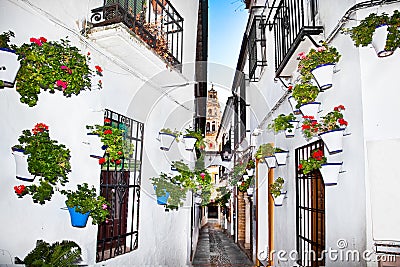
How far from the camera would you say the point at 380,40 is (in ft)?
10.9

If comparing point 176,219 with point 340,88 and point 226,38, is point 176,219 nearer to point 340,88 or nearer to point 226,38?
point 340,88

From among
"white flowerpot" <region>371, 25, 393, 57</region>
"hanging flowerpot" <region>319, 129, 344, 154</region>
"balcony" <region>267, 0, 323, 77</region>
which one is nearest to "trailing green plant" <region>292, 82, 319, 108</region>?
"hanging flowerpot" <region>319, 129, 344, 154</region>

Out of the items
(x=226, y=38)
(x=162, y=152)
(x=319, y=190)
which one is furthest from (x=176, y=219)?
(x=226, y=38)

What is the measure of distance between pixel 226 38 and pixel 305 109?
9590mm

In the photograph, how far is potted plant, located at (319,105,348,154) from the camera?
3.89 metres

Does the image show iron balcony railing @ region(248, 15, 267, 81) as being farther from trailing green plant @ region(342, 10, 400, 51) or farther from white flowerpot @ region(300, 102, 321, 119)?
trailing green plant @ region(342, 10, 400, 51)

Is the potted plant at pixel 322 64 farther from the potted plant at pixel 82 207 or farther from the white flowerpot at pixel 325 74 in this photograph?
the potted plant at pixel 82 207

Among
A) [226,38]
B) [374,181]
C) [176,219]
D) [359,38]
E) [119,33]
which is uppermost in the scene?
[226,38]

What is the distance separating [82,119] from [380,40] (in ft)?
11.4

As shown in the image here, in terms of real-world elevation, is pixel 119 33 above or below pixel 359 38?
above

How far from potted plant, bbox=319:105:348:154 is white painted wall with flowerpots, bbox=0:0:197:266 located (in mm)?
2791

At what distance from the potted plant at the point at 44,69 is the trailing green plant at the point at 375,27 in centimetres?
278

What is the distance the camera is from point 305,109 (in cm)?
438

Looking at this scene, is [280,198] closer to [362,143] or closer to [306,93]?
[306,93]
